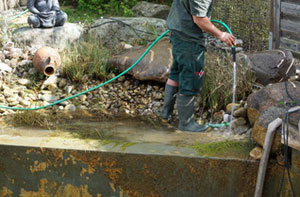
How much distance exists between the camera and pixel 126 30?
7.28m

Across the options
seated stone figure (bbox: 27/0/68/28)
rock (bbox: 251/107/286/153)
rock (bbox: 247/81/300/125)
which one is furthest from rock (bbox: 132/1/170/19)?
rock (bbox: 251/107/286/153)

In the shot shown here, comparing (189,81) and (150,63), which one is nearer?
(189,81)

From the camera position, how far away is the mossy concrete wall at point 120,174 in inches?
165

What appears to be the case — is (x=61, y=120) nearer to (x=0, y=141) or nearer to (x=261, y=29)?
(x=0, y=141)

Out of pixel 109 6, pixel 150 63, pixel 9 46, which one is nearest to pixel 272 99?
pixel 150 63

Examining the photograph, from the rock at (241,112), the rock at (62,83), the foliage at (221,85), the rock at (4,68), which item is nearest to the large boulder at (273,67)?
the foliage at (221,85)

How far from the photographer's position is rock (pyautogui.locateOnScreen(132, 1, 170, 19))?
858 cm

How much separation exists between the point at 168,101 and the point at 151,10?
393cm

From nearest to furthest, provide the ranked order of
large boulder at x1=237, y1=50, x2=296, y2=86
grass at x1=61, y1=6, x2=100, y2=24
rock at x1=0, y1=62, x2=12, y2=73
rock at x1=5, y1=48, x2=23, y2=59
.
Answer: large boulder at x1=237, y1=50, x2=296, y2=86, rock at x1=0, y1=62, x2=12, y2=73, rock at x1=5, y1=48, x2=23, y2=59, grass at x1=61, y1=6, x2=100, y2=24

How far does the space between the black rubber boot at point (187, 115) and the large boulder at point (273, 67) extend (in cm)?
102

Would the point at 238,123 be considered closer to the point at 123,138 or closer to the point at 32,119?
the point at 123,138

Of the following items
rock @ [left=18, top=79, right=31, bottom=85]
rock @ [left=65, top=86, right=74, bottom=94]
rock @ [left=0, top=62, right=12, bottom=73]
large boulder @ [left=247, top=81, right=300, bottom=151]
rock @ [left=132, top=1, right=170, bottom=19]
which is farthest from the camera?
rock @ [left=132, top=1, right=170, bottom=19]

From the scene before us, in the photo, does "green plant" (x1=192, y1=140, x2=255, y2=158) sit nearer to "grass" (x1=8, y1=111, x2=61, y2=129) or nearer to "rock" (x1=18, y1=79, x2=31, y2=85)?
"grass" (x1=8, y1=111, x2=61, y2=129)

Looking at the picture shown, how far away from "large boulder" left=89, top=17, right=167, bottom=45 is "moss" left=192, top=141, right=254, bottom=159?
3.06 metres
